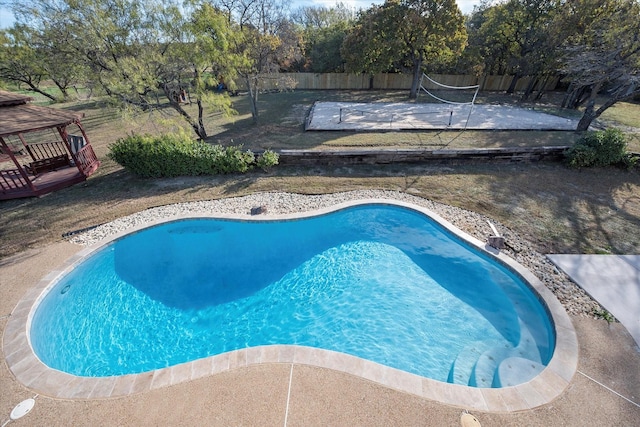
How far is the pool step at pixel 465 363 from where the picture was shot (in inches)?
204

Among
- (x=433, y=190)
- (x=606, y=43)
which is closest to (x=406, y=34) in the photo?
(x=606, y=43)

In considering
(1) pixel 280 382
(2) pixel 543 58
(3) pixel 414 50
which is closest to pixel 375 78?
(3) pixel 414 50

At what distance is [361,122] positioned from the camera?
17625 millimetres

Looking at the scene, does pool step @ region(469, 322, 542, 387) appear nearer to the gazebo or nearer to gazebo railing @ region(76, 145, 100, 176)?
the gazebo

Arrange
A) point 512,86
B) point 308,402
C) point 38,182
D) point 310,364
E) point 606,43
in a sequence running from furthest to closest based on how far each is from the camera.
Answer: point 512,86, point 606,43, point 38,182, point 310,364, point 308,402

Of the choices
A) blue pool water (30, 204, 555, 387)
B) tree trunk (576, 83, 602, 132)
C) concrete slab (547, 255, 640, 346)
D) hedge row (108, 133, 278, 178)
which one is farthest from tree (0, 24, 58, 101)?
tree trunk (576, 83, 602, 132)

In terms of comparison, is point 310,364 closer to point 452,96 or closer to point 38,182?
point 38,182

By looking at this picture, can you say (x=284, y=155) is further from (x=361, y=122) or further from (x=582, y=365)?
(x=582, y=365)

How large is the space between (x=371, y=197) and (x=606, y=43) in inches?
616

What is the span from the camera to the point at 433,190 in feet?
34.2

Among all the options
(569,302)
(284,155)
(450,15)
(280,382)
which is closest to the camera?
(280,382)

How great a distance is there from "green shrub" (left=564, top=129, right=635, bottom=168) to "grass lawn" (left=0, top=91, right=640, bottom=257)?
0.41 meters

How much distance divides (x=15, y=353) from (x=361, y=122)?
1727cm

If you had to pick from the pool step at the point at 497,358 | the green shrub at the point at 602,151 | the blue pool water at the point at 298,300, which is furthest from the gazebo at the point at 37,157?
the green shrub at the point at 602,151
